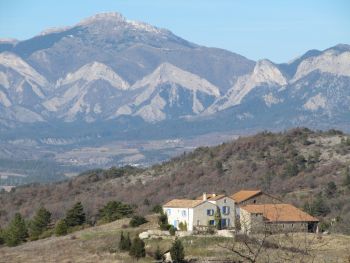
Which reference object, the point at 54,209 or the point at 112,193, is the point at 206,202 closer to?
the point at 54,209

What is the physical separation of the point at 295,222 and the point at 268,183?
51252mm

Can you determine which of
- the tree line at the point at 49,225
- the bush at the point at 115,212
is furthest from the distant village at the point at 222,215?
the tree line at the point at 49,225

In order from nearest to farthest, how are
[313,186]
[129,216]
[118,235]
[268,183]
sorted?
[118,235], [129,216], [313,186], [268,183]

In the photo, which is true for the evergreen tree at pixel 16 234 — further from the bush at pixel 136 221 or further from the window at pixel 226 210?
the window at pixel 226 210

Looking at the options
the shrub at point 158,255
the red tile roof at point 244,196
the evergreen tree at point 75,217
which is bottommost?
the evergreen tree at point 75,217

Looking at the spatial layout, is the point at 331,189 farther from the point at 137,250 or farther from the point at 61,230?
the point at 137,250

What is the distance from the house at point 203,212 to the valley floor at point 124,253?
2.00 meters

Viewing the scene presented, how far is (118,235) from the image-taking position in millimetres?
75312

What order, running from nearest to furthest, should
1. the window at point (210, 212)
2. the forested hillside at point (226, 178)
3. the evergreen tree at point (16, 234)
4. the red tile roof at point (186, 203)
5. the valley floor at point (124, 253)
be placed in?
the valley floor at point (124, 253)
the window at point (210, 212)
the red tile roof at point (186, 203)
the evergreen tree at point (16, 234)
the forested hillside at point (226, 178)

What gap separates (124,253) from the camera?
2665 inches

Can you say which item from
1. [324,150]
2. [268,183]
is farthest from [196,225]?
[324,150]

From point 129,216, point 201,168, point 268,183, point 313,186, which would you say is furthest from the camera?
point 201,168

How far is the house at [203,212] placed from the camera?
7656 cm

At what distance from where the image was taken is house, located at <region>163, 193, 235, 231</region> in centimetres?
7656
